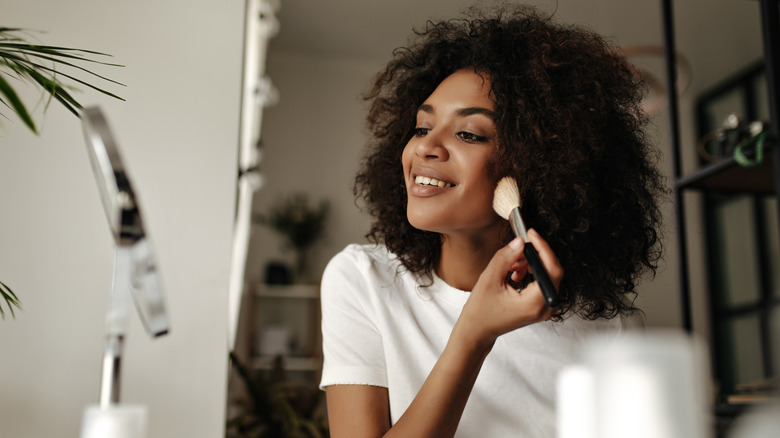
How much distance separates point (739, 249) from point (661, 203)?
11.7ft

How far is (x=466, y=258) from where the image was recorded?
1.03 metres

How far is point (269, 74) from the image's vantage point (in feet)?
→ 13.4

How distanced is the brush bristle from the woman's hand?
9 cm

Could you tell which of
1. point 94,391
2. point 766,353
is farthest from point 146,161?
point 766,353

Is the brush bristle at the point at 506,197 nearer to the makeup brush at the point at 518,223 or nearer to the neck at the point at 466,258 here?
the makeup brush at the point at 518,223

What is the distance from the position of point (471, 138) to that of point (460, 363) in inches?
13.5

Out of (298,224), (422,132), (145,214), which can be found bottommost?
(145,214)

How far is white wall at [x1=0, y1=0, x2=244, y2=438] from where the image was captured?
3.12 feet

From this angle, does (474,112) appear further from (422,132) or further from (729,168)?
Result: (729,168)

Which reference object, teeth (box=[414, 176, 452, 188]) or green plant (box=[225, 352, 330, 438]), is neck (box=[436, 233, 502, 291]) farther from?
green plant (box=[225, 352, 330, 438])

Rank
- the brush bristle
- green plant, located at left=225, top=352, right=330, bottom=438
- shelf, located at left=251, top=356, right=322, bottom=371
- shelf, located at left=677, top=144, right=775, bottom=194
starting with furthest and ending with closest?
shelf, located at left=251, top=356, right=322, bottom=371, green plant, located at left=225, top=352, right=330, bottom=438, shelf, located at left=677, top=144, right=775, bottom=194, the brush bristle

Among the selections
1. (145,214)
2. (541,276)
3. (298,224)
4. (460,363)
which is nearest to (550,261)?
(541,276)

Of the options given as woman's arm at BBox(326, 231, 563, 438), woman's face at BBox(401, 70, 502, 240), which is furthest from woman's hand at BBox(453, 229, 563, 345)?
woman's face at BBox(401, 70, 502, 240)

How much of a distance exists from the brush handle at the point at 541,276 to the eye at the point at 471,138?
0.30 m
